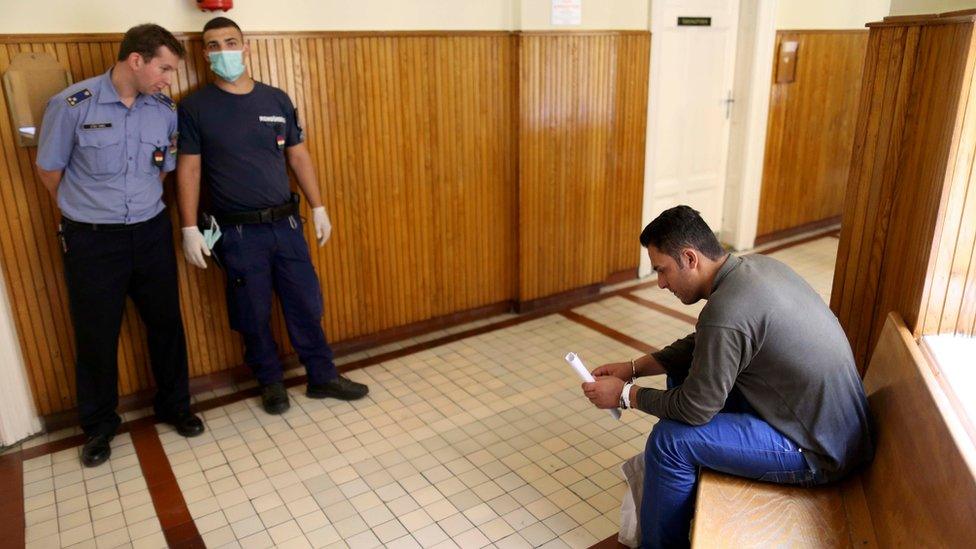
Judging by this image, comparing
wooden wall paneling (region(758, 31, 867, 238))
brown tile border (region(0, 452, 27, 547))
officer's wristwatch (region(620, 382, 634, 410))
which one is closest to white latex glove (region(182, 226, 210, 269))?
brown tile border (region(0, 452, 27, 547))

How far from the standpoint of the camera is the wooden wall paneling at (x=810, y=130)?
5961 mm

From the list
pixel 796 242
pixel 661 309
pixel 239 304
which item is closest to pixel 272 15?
pixel 239 304

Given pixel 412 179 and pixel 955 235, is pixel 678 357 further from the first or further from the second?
pixel 412 179

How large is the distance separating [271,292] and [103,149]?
98cm

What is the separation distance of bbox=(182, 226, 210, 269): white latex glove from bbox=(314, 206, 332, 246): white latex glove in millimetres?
575

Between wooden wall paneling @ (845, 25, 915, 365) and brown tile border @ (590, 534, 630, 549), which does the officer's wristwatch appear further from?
wooden wall paneling @ (845, 25, 915, 365)

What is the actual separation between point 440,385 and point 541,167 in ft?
5.14

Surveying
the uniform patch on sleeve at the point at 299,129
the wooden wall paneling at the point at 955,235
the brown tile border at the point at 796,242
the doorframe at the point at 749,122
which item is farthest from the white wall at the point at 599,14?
the wooden wall paneling at the point at 955,235

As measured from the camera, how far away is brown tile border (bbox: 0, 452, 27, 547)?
8.82 feet

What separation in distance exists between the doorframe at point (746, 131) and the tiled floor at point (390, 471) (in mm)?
1899

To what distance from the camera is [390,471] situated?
3078 millimetres

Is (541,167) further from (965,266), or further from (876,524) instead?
(876,524)

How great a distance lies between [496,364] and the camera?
13.3ft

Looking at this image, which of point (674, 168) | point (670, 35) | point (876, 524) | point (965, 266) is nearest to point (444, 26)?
point (670, 35)
